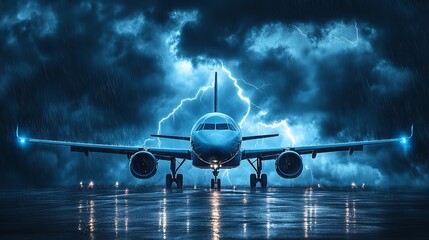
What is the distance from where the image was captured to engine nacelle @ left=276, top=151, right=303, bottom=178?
113 ft

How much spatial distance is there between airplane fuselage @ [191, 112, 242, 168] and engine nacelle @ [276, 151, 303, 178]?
2.83 meters

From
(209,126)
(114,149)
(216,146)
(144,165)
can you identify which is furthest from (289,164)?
(114,149)

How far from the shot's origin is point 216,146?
104 feet

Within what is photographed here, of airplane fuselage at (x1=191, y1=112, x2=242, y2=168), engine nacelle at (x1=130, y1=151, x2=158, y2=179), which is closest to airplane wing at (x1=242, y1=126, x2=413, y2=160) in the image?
airplane fuselage at (x1=191, y1=112, x2=242, y2=168)

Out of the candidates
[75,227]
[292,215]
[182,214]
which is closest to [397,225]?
[292,215]

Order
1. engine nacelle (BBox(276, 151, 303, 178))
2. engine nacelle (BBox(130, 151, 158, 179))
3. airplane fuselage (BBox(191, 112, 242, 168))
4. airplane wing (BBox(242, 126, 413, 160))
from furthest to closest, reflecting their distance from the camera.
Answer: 1. airplane wing (BBox(242, 126, 413, 160))
2. engine nacelle (BBox(276, 151, 303, 178))
3. engine nacelle (BBox(130, 151, 158, 179))
4. airplane fuselage (BBox(191, 112, 242, 168))

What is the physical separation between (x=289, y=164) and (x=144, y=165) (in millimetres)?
9303

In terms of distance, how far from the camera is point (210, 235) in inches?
360

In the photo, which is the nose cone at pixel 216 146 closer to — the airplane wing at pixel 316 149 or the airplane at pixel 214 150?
the airplane at pixel 214 150

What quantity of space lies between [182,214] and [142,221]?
203cm

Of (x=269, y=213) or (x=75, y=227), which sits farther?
(x=269, y=213)

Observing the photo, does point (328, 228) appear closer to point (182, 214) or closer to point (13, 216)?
point (182, 214)

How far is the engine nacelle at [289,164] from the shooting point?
34.5 meters

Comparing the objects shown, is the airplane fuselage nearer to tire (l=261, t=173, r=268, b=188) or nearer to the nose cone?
the nose cone
